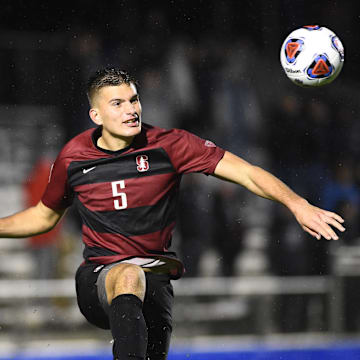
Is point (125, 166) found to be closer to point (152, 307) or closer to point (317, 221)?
point (152, 307)

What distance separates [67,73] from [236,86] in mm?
1894

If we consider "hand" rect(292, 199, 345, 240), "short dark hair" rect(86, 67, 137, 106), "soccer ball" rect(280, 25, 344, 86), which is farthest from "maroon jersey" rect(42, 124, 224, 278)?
"soccer ball" rect(280, 25, 344, 86)

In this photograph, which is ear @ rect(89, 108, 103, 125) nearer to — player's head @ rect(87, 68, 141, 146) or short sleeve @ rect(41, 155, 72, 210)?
player's head @ rect(87, 68, 141, 146)

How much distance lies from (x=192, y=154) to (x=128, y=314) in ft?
3.33

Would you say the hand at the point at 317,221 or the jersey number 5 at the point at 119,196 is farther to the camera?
the jersey number 5 at the point at 119,196

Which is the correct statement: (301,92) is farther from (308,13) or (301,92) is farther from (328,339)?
(328,339)

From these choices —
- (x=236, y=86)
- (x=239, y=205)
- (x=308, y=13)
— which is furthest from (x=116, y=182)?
(x=308, y=13)

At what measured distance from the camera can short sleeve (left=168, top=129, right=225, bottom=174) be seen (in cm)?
470

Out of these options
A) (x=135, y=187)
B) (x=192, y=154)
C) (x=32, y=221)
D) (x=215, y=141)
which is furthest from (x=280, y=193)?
(x=215, y=141)

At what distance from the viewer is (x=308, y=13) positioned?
1102cm

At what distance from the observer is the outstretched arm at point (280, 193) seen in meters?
4.10

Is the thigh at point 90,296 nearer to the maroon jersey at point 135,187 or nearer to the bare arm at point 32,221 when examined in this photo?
the maroon jersey at point 135,187

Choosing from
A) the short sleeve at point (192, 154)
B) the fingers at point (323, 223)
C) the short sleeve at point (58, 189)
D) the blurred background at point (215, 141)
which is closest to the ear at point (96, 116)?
the short sleeve at point (58, 189)

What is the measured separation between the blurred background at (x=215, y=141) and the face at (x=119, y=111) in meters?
3.79
